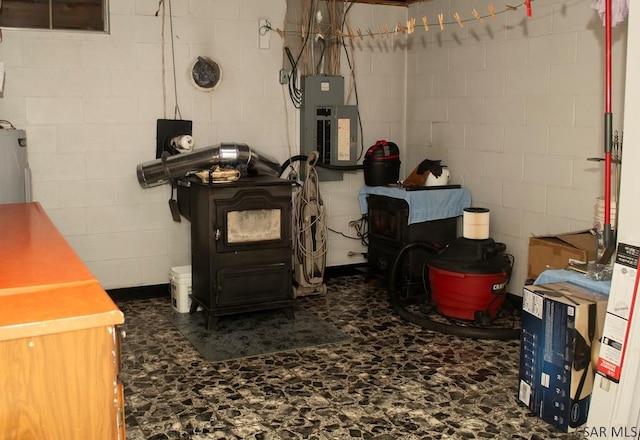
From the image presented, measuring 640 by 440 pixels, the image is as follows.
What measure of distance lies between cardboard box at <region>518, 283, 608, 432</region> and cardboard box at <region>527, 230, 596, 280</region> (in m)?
0.70

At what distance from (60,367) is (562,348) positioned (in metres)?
2.37

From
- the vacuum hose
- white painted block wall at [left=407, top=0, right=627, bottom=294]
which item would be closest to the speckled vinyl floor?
→ the vacuum hose

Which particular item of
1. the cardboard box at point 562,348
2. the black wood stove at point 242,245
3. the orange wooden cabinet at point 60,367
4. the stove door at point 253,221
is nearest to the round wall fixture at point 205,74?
the black wood stove at point 242,245

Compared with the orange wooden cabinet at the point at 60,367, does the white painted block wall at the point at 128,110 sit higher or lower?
higher

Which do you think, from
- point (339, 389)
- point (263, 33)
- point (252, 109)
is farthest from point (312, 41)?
point (339, 389)

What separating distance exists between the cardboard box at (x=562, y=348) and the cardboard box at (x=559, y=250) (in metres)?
0.70

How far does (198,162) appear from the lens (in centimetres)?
517

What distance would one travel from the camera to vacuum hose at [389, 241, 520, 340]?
15.0 feet

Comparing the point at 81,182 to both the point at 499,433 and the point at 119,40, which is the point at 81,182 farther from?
the point at 499,433

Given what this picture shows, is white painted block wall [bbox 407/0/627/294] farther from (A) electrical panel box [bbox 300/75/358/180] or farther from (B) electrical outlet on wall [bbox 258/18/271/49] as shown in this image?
(B) electrical outlet on wall [bbox 258/18/271/49]

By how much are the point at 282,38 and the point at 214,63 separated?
636mm

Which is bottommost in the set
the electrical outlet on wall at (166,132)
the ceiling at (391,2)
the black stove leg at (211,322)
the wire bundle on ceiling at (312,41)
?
the black stove leg at (211,322)

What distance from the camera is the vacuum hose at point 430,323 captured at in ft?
15.0

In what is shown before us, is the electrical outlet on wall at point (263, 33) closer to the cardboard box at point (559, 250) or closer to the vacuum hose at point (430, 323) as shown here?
the vacuum hose at point (430, 323)
